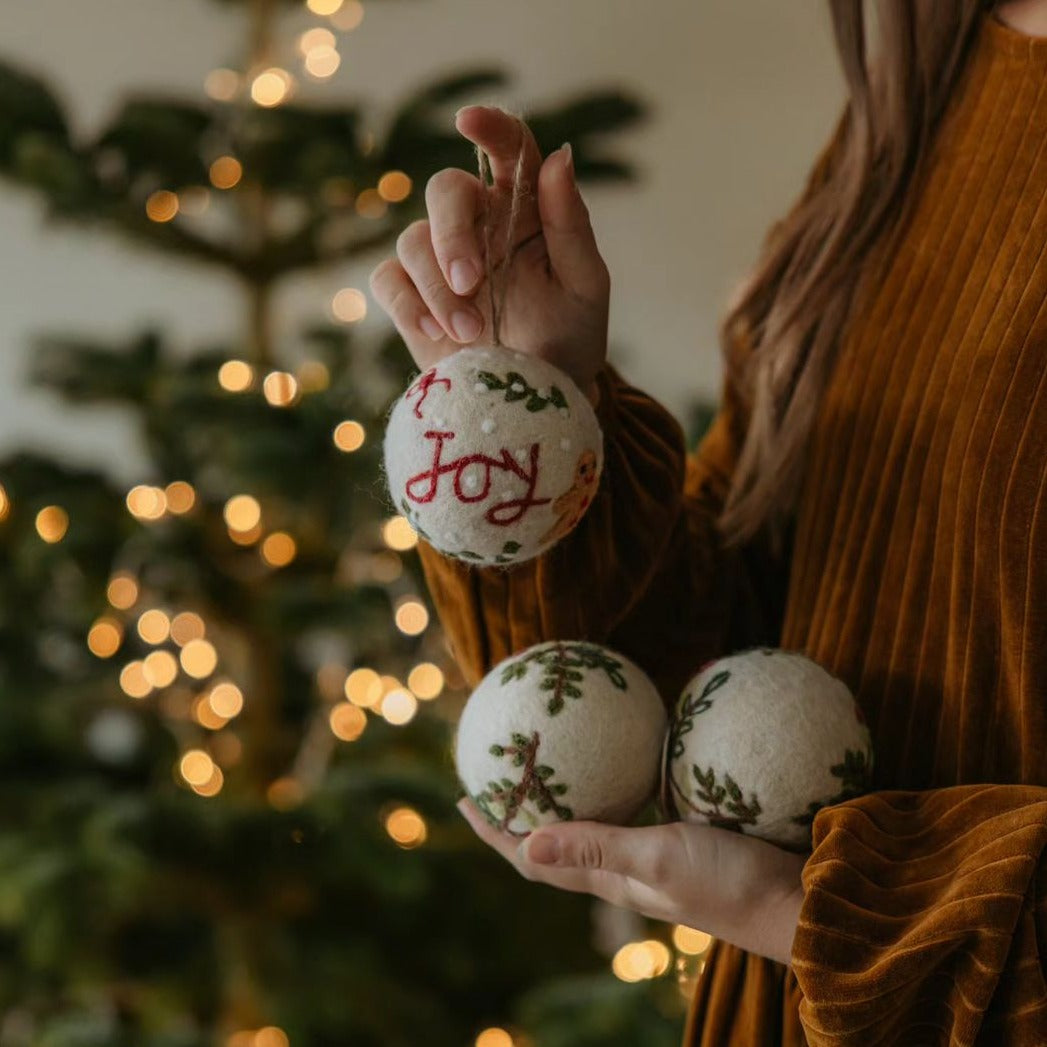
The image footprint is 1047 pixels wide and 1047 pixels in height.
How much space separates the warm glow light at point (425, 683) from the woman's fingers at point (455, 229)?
105 cm

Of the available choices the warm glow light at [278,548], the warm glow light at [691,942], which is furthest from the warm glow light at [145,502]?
the warm glow light at [691,942]

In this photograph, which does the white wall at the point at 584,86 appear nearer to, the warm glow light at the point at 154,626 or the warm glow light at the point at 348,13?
the warm glow light at the point at 348,13

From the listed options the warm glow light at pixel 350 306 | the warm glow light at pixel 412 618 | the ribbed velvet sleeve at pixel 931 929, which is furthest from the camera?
the warm glow light at pixel 350 306

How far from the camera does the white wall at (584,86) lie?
1.87 metres

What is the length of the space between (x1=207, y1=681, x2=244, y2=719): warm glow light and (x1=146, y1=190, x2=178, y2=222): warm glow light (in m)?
0.56

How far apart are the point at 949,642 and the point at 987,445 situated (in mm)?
87

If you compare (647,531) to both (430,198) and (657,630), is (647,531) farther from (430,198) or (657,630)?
(430,198)

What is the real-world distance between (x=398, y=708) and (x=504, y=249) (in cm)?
100

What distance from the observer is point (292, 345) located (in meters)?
1.66

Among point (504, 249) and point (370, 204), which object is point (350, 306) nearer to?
point (370, 204)

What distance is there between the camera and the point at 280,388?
4.23 feet

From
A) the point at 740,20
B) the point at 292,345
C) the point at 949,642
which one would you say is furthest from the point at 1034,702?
the point at 740,20

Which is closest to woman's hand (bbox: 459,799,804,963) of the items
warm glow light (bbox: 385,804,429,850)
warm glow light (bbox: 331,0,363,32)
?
warm glow light (bbox: 385,804,429,850)

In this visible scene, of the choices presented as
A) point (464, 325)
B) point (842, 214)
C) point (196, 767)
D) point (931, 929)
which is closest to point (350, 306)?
point (196, 767)
